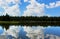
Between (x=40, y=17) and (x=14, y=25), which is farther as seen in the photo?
(x=40, y=17)

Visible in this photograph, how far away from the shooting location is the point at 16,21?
14586 millimetres

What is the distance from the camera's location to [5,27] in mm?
14000

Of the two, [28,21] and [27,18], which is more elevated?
[27,18]

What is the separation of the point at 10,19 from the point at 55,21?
3.40 meters

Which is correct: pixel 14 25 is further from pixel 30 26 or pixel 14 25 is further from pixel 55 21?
pixel 55 21

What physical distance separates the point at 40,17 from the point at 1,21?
122 inches

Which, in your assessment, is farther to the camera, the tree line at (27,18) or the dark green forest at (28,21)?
the tree line at (27,18)

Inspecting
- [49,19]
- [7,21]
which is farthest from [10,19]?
[49,19]

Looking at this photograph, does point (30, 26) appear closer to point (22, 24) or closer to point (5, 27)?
point (22, 24)

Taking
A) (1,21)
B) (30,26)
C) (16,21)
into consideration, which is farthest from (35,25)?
(1,21)

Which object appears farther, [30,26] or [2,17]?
[2,17]

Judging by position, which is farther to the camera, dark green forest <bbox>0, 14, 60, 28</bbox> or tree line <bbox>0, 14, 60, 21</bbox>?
tree line <bbox>0, 14, 60, 21</bbox>

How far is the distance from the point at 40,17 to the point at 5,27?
10.2 ft

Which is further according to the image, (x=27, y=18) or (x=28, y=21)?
(x=27, y=18)
